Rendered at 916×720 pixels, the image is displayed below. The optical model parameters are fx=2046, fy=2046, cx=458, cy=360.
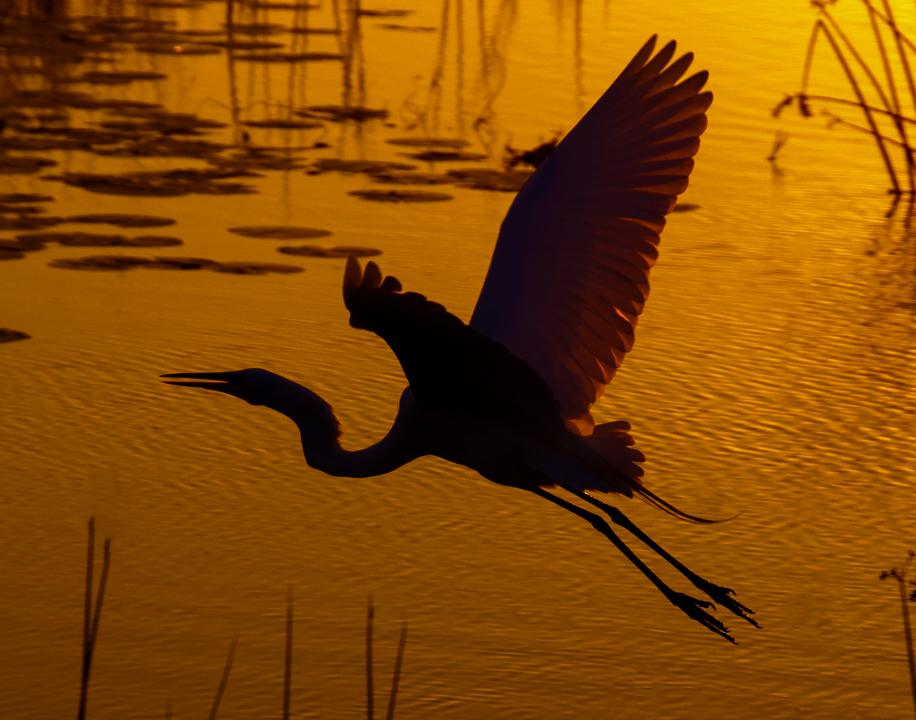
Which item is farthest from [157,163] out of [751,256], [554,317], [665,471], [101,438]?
[554,317]

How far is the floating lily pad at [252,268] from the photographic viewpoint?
21.6ft

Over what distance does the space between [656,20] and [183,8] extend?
2.95 m

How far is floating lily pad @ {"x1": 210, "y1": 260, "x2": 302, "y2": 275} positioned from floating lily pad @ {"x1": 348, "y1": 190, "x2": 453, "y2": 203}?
92cm

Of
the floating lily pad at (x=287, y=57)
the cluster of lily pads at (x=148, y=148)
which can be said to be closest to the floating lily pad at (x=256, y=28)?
the cluster of lily pads at (x=148, y=148)

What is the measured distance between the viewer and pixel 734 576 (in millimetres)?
4520

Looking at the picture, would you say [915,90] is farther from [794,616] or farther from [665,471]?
[794,616]

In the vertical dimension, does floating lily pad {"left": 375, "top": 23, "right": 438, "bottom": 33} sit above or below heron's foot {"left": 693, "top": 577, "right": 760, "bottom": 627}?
below

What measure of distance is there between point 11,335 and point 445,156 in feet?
9.06

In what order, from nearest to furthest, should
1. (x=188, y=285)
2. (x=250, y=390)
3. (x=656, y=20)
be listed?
(x=250, y=390), (x=188, y=285), (x=656, y=20)

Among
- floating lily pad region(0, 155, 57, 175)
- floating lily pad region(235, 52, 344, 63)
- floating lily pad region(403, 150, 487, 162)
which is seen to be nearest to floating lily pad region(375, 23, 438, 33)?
floating lily pad region(235, 52, 344, 63)

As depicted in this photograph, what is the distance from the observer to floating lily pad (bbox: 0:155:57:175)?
7.77 m

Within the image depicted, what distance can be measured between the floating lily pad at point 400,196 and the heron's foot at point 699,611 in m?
3.53

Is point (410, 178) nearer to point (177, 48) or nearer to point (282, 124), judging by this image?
point (282, 124)

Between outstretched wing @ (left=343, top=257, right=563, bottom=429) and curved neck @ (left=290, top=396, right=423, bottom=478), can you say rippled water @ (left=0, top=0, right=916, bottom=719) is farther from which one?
outstretched wing @ (left=343, top=257, right=563, bottom=429)
